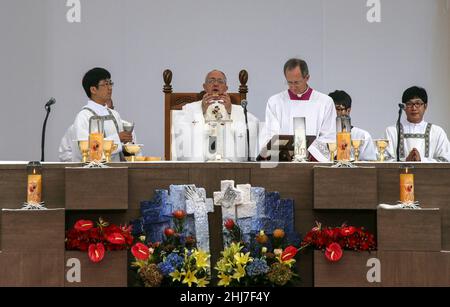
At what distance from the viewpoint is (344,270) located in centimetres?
508

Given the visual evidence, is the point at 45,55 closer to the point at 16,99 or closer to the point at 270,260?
the point at 16,99

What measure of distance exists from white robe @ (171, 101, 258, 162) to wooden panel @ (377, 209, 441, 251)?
93 centimetres

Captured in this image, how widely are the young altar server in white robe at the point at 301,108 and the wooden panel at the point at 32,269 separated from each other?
2135 mm

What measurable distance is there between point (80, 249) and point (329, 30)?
4054mm

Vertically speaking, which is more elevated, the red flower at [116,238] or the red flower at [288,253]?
the red flower at [116,238]

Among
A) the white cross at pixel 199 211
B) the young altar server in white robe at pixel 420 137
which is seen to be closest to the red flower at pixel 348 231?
the white cross at pixel 199 211

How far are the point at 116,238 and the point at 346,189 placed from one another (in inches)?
43.4

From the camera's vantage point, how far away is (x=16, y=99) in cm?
840

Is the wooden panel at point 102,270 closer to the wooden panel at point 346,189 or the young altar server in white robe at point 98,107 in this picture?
the wooden panel at point 346,189

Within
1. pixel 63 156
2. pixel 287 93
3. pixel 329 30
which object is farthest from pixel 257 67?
pixel 63 156

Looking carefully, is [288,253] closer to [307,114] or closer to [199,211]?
[199,211]

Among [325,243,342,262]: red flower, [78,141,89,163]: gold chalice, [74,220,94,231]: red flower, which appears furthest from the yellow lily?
[78,141,89,163]: gold chalice

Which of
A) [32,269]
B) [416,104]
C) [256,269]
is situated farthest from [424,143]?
[32,269]

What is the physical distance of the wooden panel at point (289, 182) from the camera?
5.26m
